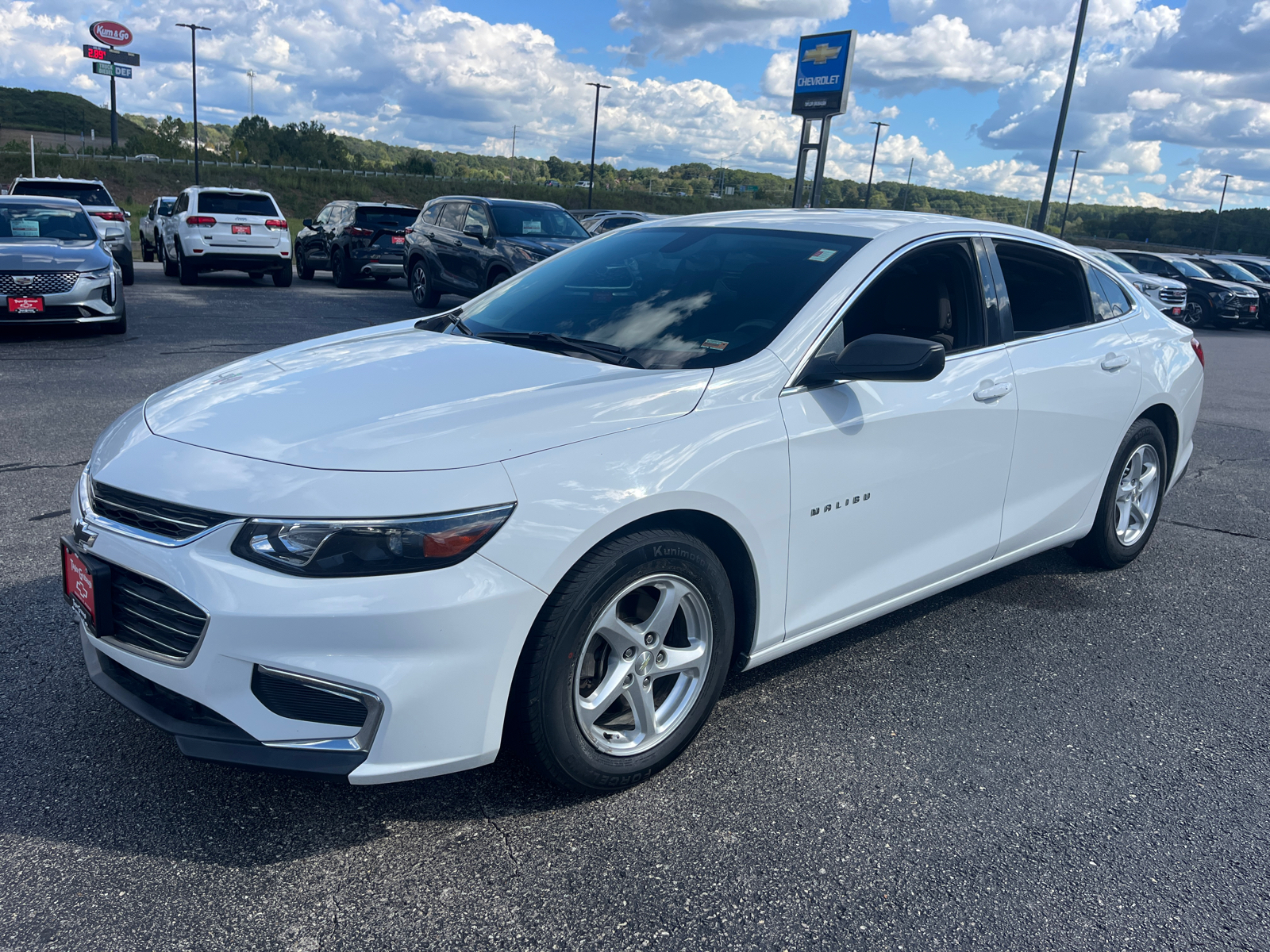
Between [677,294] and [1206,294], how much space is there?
78.7 feet

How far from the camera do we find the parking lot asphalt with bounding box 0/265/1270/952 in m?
2.23

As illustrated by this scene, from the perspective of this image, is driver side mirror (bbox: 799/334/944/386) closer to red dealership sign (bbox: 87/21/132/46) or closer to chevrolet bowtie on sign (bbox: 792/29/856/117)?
chevrolet bowtie on sign (bbox: 792/29/856/117)

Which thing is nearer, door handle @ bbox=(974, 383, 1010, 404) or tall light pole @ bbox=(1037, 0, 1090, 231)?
door handle @ bbox=(974, 383, 1010, 404)

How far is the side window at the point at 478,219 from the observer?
13.9 meters

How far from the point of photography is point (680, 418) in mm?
2676

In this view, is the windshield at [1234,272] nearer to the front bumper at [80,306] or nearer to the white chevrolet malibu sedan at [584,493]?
the white chevrolet malibu sedan at [584,493]

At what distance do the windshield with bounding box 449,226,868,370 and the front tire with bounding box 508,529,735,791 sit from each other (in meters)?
0.71

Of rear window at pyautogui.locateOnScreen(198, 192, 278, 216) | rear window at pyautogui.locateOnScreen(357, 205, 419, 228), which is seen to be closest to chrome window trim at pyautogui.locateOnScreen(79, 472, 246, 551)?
rear window at pyautogui.locateOnScreen(198, 192, 278, 216)

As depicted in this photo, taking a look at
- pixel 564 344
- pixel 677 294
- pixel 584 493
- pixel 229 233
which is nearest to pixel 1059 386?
pixel 677 294

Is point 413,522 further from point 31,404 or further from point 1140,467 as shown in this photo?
point 31,404

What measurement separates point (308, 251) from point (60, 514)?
17.0m

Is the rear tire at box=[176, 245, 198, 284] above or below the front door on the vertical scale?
below

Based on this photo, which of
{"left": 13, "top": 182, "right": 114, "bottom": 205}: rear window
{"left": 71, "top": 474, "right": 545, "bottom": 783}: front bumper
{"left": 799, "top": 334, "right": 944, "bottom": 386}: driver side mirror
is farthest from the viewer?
{"left": 13, "top": 182, "right": 114, "bottom": 205}: rear window

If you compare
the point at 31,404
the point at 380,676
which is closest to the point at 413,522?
the point at 380,676
